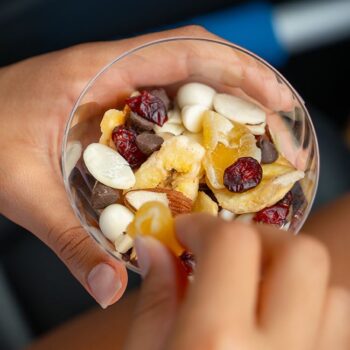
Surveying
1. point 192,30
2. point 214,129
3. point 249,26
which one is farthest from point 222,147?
point 249,26

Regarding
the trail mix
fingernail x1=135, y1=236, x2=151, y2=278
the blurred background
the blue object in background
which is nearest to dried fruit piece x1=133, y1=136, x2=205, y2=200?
the trail mix

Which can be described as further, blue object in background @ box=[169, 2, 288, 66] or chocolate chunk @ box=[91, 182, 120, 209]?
blue object in background @ box=[169, 2, 288, 66]

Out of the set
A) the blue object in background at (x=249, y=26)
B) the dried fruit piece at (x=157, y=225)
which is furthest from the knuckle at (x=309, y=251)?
the blue object in background at (x=249, y=26)

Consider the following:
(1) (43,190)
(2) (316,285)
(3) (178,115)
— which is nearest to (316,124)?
(3) (178,115)

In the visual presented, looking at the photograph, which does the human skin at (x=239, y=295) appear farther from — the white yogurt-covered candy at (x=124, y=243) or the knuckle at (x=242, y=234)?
the white yogurt-covered candy at (x=124, y=243)

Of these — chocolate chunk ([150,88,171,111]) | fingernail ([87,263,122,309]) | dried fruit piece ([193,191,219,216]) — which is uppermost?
chocolate chunk ([150,88,171,111])

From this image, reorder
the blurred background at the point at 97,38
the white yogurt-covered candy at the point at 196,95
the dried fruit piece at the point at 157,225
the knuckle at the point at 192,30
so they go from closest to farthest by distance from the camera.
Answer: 1. the dried fruit piece at the point at 157,225
2. the white yogurt-covered candy at the point at 196,95
3. the knuckle at the point at 192,30
4. the blurred background at the point at 97,38

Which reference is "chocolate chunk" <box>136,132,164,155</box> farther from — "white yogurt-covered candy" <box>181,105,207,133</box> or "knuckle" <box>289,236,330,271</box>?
"knuckle" <box>289,236,330,271</box>

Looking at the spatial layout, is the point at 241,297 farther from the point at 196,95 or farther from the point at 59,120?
the point at 59,120

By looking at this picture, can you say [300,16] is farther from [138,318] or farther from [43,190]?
[138,318]
